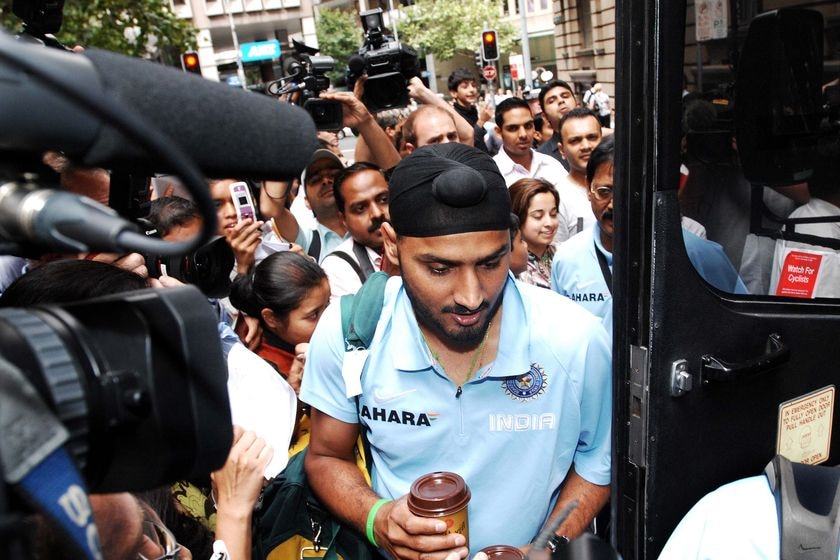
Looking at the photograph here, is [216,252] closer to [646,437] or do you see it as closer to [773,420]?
[646,437]

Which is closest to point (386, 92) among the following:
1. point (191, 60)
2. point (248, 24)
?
point (191, 60)

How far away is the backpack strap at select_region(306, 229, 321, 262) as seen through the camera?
4551mm

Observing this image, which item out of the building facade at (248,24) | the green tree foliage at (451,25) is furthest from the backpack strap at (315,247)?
the green tree foliage at (451,25)

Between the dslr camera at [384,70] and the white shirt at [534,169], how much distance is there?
104 cm

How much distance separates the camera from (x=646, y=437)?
155cm

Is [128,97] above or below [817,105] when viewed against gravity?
above

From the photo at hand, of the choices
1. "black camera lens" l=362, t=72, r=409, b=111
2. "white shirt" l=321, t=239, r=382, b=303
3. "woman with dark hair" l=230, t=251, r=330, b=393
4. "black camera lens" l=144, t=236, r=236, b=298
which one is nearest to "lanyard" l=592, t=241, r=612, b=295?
"white shirt" l=321, t=239, r=382, b=303

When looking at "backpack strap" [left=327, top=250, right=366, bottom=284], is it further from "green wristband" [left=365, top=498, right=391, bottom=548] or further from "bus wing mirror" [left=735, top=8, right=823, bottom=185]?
"bus wing mirror" [left=735, top=8, right=823, bottom=185]

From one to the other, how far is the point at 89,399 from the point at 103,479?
0.37 ft

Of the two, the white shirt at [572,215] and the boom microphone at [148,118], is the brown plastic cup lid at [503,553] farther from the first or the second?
the white shirt at [572,215]

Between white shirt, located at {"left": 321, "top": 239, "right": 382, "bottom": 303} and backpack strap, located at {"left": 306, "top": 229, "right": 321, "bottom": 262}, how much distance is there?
3.36ft

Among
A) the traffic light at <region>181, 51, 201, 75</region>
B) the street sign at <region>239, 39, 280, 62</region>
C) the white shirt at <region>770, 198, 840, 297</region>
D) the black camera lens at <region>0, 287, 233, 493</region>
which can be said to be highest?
the street sign at <region>239, 39, 280, 62</region>

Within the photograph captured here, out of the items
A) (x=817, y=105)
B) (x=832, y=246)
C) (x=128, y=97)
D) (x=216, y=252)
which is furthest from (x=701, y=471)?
(x=216, y=252)

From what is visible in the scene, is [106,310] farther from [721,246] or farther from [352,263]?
[352,263]
